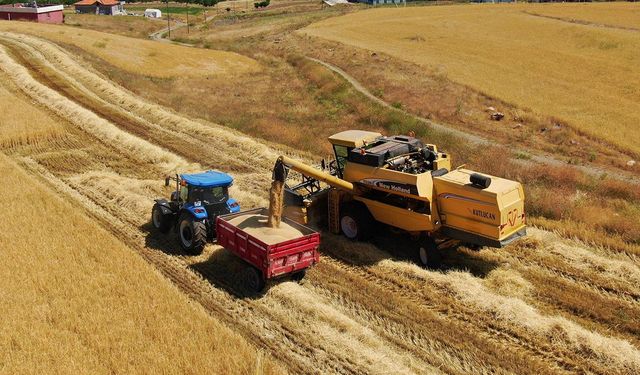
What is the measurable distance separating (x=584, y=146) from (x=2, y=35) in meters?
49.4

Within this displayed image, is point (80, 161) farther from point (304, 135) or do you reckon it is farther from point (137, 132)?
point (304, 135)

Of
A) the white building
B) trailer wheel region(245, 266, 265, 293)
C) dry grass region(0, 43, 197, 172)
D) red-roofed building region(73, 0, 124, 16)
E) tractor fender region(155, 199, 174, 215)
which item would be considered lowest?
the white building

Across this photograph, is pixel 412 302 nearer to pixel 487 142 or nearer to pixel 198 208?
pixel 198 208

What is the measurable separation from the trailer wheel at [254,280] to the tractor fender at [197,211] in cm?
221

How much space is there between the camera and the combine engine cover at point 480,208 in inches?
512

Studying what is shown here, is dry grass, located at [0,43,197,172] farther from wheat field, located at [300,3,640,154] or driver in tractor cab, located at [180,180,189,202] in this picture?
wheat field, located at [300,3,640,154]

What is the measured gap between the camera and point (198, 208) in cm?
1487

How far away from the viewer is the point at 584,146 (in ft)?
92.5

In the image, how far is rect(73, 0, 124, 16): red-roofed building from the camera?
386 ft

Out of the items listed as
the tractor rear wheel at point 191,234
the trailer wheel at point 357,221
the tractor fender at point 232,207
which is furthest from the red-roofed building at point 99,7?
the trailer wheel at point 357,221

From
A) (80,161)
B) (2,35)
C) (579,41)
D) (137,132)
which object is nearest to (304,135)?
(137,132)

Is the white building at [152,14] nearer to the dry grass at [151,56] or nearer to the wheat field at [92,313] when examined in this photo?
the dry grass at [151,56]

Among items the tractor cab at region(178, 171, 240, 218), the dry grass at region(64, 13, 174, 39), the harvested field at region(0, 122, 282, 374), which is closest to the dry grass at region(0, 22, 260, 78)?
the tractor cab at region(178, 171, 240, 218)

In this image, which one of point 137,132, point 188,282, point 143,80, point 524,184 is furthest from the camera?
point 143,80
